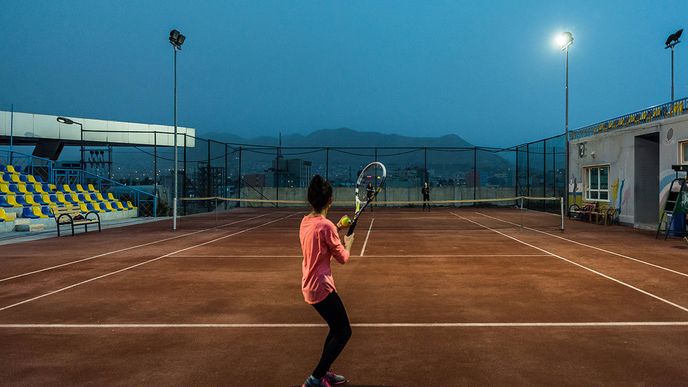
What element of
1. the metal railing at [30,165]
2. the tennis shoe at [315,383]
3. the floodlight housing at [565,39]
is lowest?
the tennis shoe at [315,383]

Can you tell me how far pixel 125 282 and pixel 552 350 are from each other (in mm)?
7905

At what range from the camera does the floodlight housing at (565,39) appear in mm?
25906

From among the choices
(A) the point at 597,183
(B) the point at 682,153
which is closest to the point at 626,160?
(A) the point at 597,183

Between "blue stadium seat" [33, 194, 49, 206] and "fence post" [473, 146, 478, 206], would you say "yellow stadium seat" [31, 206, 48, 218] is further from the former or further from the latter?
"fence post" [473, 146, 478, 206]

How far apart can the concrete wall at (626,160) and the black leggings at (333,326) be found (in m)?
19.4

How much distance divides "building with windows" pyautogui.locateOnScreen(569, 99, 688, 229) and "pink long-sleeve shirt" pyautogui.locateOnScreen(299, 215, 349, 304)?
63.5 feet

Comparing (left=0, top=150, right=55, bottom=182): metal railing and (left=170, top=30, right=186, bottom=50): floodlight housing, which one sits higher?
(left=170, top=30, right=186, bottom=50): floodlight housing

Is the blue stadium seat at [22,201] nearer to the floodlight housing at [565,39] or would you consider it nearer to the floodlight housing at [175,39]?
the floodlight housing at [175,39]

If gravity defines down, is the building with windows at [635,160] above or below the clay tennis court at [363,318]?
above

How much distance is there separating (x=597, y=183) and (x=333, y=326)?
85.4 feet

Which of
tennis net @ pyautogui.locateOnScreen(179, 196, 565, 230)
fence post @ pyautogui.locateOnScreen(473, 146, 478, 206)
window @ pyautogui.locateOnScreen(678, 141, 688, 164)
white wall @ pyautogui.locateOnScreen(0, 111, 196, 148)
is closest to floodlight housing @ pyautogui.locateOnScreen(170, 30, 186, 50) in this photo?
tennis net @ pyautogui.locateOnScreen(179, 196, 565, 230)

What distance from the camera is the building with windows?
19.4 m

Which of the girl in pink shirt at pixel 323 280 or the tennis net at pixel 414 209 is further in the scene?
the tennis net at pixel 414 209

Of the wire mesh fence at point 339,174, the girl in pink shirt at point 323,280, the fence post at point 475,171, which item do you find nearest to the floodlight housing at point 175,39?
the wire mesh fence at point 339,174
